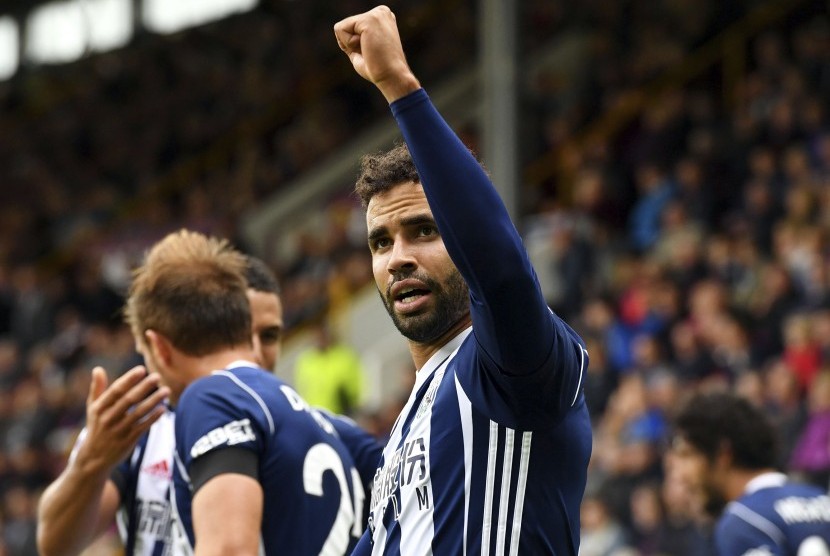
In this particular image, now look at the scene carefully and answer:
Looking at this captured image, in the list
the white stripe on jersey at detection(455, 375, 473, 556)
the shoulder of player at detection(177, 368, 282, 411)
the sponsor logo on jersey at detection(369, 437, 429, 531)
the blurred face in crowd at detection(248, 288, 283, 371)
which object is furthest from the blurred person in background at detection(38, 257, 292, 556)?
the white stripe on jersey at detection(455, 375, 473, 556)

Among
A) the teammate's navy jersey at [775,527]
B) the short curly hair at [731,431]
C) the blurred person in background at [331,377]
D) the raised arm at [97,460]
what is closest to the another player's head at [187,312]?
the raised arm at [97,460]

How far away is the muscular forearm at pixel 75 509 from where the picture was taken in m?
4.24

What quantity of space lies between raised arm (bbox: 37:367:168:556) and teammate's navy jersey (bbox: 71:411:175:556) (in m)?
0.06

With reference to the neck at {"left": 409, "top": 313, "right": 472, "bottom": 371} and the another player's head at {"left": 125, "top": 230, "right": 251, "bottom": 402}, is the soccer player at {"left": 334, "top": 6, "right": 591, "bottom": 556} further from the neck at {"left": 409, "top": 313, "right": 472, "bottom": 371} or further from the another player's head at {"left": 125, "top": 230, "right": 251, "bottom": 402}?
A: the another player's head at {"left": 125, "top": 230, "right": 251, "bottom": 402}

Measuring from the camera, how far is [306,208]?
62.6 feet

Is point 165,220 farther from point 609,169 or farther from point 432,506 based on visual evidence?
point 432,506

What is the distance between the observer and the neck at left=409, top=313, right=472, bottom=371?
3.24 meters

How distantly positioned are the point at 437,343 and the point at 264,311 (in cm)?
185

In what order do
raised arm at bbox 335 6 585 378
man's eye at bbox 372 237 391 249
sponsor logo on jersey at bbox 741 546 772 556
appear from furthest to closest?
sponsor logo on jersey at bbox 741 546 772 556
man's eye at bbox 372 237 391 249
raised arm at bbox 335 6 585 378

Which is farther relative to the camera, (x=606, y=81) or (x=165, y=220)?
(x=165, y=220)

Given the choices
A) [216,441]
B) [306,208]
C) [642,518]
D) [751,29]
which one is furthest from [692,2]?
[216,441]

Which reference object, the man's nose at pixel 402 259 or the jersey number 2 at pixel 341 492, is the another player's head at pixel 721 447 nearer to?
the jersey number 2 at pixel 341 492

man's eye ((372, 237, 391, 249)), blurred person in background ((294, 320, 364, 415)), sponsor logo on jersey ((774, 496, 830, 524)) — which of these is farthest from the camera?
blurred person in background ((294, 320, 364, 415))

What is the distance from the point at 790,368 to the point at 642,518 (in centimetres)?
152
